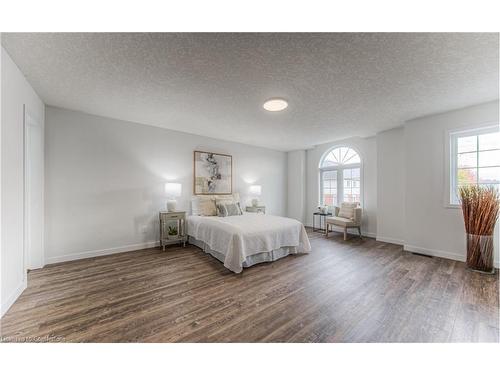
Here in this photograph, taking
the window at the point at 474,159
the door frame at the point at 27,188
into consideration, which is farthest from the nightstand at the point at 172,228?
the window at the point at 474,159

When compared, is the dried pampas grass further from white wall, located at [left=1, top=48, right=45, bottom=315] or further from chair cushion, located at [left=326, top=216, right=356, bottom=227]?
white wall, located at [left=1, top=48, right=45, bottom=315]

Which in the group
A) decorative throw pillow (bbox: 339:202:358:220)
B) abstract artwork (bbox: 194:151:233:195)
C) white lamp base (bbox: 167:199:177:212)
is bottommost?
decorative throw pillow (bbox: 339:202:358:220)

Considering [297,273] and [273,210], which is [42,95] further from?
[273,210]

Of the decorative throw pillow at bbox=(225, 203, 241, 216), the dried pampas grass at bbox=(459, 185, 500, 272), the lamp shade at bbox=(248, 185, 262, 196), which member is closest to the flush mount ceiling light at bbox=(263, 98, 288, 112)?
the decorative throw pillow at bbox=(225, 203, 241, 216)

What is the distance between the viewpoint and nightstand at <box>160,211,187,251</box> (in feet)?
12.5

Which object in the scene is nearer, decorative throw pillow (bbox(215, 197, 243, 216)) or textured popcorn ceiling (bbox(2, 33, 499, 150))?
textured popcorn ceiling (bbox(2, 33, 499, 150))

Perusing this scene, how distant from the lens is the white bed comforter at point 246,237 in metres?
2.75

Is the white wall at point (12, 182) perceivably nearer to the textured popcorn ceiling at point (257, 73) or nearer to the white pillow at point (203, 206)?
the textured popcorn ceiling at point (257, 73)

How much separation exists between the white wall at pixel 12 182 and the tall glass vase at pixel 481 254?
568cm

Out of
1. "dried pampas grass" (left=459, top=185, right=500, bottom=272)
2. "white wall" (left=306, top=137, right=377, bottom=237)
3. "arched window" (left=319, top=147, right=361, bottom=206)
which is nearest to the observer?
"dried pampas grass" (left=459, top=185, right=500, bottom=272)

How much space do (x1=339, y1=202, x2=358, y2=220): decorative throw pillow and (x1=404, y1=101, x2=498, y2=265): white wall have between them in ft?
3.65

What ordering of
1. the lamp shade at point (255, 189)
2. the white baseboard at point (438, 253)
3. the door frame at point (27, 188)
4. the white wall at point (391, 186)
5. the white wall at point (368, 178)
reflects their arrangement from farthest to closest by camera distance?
the lamp shade at point (255, 189)
the white wall at point (368, 178)
the white wall at point (391, 186)
the white baseboard at point (438, 253)
the door frame at point (27, 188)

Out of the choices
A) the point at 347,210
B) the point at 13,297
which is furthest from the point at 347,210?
the point at 13,297

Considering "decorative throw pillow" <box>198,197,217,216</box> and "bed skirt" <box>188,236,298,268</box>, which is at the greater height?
"decorative throw pillow" <box>198,197,217,216</box>
